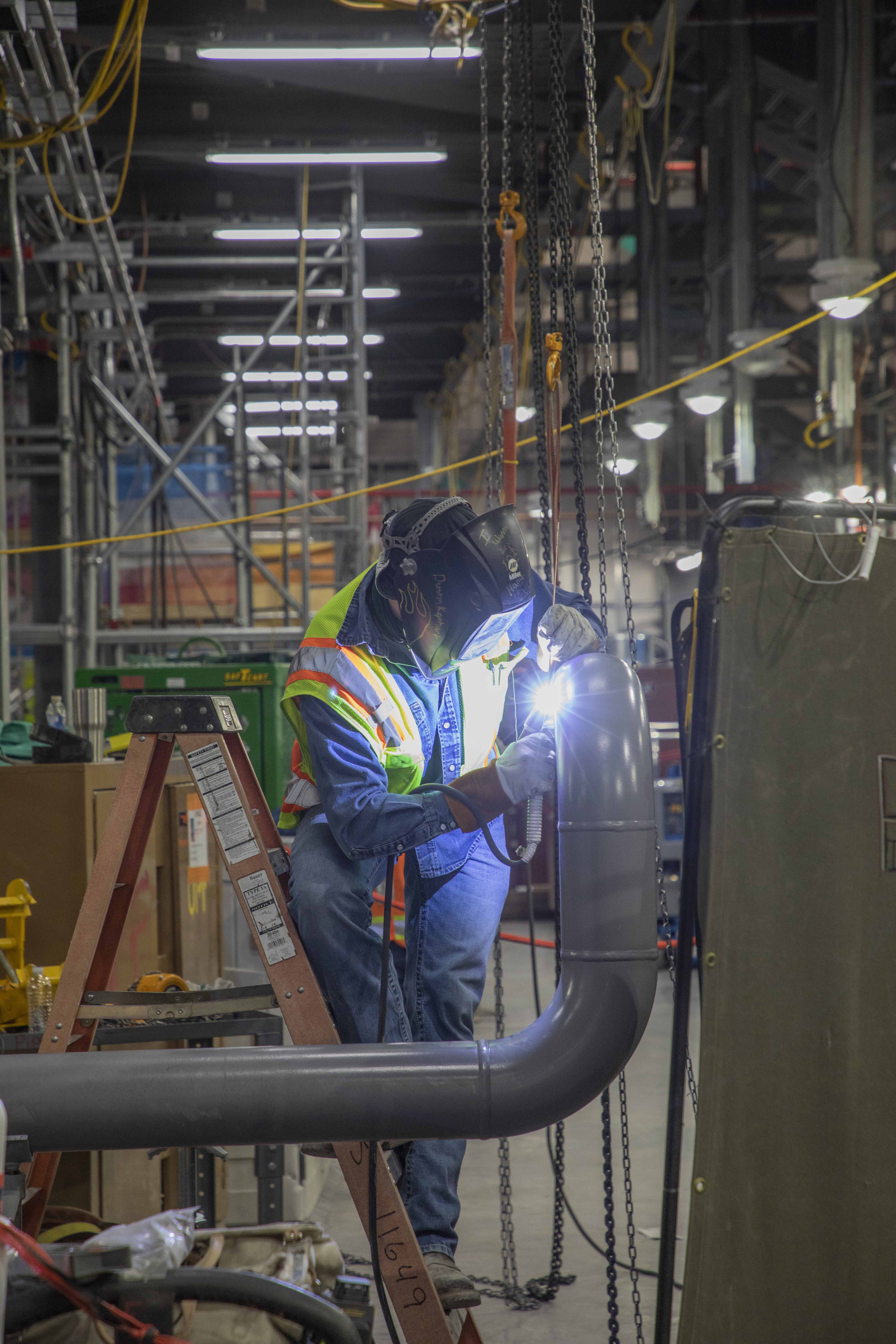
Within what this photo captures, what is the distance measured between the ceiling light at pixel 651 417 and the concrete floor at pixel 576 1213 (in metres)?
5.22

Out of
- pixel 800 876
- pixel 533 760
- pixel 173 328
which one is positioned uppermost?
pixel 173 328

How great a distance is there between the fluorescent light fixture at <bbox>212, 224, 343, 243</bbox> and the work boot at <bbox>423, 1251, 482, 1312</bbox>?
27.4 feet

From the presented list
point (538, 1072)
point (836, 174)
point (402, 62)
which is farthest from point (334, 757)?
point (402, 62)

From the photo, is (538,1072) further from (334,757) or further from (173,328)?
(173,328)

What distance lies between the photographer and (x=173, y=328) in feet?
41.7

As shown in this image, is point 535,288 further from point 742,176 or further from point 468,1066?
point 742,176

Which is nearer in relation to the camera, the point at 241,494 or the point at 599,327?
the point at 599,327

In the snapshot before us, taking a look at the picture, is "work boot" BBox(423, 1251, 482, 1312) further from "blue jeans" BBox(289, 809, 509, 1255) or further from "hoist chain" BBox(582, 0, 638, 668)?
"hoist chain" BBox(582, 0, 638, 668)

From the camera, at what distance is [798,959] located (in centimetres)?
206

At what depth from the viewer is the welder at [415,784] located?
2.53 m

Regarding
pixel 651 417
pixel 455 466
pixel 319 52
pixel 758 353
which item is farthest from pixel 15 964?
pixel 651 417

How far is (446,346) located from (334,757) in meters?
12.1

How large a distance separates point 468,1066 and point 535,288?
2.03m

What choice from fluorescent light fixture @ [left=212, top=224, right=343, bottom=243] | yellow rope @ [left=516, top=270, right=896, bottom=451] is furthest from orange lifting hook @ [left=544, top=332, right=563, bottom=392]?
fluorescent light fixture @ [left=212, top=224, right=343, bottom=243]
